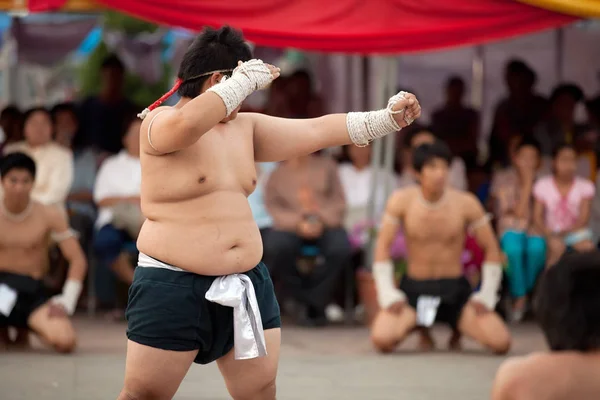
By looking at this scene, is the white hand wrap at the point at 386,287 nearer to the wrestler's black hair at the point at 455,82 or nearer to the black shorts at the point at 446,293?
the black shorts at the point at 446,293

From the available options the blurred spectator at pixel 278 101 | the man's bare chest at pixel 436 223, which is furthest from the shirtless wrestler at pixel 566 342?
the blurred spectator at pixel 278 101

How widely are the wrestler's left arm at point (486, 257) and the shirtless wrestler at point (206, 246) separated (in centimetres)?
292

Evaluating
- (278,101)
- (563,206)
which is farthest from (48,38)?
(563,206)

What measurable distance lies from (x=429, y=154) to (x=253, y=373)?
2.98 metres

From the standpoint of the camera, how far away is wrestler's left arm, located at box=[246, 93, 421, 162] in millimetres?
3475

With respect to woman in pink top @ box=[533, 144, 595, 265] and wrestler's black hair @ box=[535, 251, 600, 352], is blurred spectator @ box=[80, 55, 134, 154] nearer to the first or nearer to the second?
woman in pink top @ box=[533, 144, 595, 265]

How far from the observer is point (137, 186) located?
7.40m

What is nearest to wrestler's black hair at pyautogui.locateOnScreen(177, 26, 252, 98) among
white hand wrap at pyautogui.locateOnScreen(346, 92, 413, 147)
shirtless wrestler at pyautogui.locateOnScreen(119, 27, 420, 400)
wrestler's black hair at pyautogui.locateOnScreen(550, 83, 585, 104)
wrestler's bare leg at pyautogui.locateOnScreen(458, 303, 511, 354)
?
shirtless wrestler at pyautogui.locateOnScreen(119, 27, 420, 400)

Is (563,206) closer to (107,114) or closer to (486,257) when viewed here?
(486,257)

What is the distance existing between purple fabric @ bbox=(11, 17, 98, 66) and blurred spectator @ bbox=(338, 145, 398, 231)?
2.92 meters

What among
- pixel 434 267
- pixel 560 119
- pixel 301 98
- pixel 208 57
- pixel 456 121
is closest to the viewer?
pixel 208 57

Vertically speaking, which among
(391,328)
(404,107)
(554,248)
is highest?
(404,107)

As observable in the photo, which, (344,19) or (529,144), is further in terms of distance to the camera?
(529,144)

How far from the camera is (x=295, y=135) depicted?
352 centimetres
